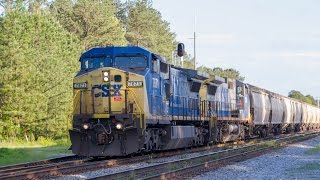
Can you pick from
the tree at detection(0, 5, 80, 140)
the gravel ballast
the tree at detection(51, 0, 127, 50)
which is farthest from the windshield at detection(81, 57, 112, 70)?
the tree at detection(51, 0, 127, 50)

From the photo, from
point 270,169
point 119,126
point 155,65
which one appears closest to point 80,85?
point 119,126

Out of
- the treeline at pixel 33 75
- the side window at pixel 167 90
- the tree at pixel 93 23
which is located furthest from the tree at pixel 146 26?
the side window at pixel 167 90

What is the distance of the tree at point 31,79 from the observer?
32591 mm

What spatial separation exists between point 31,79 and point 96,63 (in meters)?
16.2

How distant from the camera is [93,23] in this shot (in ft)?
181

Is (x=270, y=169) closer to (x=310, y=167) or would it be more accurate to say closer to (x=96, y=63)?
(x=310, y=167)

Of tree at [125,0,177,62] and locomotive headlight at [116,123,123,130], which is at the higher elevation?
tree at [125,0,177,62]

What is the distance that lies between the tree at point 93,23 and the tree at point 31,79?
14492 mm

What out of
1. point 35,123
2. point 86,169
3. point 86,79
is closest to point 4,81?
point 35,123

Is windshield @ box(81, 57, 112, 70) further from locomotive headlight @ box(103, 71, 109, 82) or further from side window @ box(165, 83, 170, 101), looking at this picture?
side window @ box(165, 83, 170, 101)

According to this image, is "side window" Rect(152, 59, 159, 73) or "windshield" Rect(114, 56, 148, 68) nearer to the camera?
"windshield" Rect(114, 56, 148, 68)

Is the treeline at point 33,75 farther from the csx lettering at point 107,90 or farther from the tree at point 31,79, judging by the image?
the csx lettering at point 107,90

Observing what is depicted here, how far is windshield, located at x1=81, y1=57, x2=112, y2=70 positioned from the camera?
1809 centimetres

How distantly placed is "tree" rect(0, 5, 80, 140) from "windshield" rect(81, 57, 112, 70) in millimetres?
15035
